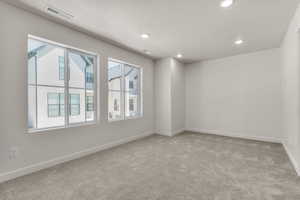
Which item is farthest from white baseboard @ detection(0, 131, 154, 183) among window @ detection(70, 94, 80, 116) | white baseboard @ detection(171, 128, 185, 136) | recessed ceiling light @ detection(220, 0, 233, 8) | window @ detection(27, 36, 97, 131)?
recessed ceiling light @ detection(220, 0, 233, 8)

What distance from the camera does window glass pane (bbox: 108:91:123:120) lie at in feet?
12.2

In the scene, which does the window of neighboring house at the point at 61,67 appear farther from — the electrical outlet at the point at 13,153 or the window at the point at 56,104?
the electrical outlet at the point at 13,153

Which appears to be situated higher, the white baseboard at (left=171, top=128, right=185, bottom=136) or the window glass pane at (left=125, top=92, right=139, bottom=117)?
the window glass pane at (left=125, top=92, right=139, bottom=117)

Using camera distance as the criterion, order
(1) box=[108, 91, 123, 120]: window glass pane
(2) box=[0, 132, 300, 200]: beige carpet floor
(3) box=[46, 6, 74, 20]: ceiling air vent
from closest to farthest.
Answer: (2) box=[0, 132, 300, 200]: beige carpet floor, (3) box=[46, 6, 74, 20]: ceiling air vent, (1) box=[108, 91, 123, 120]: window glass pane

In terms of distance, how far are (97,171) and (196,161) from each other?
184cm

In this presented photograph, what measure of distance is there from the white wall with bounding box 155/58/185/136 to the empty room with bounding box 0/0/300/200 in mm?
93

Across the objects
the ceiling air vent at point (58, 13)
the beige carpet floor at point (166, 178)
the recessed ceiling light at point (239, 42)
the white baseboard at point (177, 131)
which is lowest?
the beige carpet floor at point (166, 178)

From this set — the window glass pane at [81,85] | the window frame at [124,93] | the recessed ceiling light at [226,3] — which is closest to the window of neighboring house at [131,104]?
the window frame at [124,93]

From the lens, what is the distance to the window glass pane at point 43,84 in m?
2.45

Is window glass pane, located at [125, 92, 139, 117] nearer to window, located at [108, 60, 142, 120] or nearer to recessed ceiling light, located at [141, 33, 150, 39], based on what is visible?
window, located at [108, 60, 142, 120]

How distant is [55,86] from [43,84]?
0.63 ft

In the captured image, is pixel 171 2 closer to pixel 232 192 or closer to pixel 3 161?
pixel 232 192

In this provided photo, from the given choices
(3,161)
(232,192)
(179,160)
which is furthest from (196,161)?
(3,161)

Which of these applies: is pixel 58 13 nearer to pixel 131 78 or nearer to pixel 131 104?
pixel 131 78
